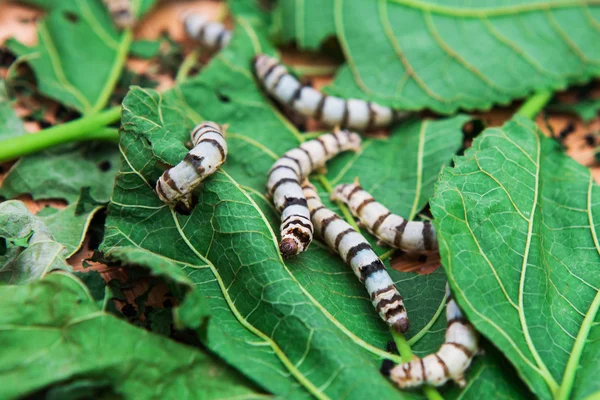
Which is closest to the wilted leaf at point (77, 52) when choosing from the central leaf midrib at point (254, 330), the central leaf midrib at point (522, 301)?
the central leaf midrib at point (254, 330)

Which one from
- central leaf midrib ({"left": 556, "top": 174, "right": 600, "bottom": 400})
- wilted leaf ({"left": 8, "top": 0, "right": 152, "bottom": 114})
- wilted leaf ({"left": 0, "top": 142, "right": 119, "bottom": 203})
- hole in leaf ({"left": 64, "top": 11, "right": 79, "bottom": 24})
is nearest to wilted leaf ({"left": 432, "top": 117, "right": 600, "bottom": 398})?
central leaf midrib ({"left": 556, "top": 174, "right": 600, "bottom": 400})

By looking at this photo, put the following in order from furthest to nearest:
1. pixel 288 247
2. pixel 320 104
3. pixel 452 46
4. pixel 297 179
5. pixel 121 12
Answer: pixel 121 12 < pixel 452 46 < pixel 320 104 < pixel 297 179 < pixel 288 247

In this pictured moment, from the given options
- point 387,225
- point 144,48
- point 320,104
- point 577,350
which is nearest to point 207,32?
point 144,48

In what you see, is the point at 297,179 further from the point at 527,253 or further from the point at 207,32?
the point at 207,32

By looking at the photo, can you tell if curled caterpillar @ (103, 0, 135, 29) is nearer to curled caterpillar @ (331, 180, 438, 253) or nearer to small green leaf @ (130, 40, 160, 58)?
small green leaf @ (130, 40, 160, 58)

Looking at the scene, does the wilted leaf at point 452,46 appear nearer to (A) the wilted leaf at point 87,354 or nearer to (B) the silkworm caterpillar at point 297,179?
(B) the silkworm caterpillar at point 297,179
